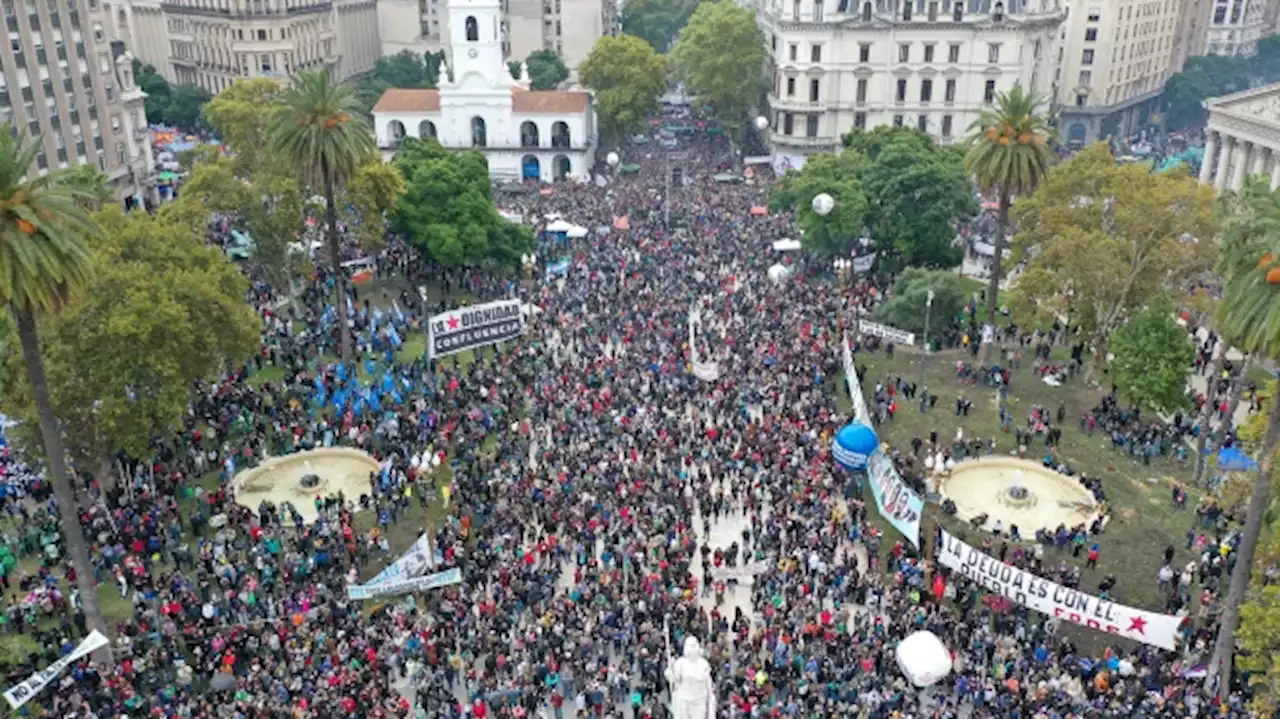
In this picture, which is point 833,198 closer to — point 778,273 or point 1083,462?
point 778,273

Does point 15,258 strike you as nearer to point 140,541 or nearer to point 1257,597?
point 140,541

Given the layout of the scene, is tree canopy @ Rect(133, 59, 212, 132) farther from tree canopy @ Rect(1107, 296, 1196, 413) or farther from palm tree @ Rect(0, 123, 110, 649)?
tree canopy @ Rect(1107, 296, 1196, 413)

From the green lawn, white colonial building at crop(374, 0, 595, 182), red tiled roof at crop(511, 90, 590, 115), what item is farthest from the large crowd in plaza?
red tiled roof at crop(511, 90, 590, 115)

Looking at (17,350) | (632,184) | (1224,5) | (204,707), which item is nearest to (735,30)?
(632,184)

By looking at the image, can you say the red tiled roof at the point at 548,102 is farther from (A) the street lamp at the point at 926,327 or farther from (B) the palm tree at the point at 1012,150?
(B) the palm tree at the point at 1012,150

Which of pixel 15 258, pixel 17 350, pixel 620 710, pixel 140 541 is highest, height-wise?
pixel 15 258

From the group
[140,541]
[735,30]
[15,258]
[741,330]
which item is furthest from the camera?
[735,30]

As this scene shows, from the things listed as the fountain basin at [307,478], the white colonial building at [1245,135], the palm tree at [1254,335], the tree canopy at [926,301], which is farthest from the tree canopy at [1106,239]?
the fountain basin at [307,478]
